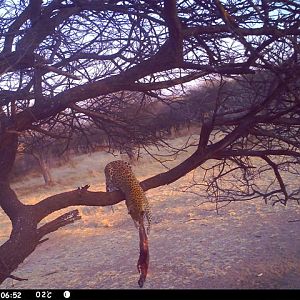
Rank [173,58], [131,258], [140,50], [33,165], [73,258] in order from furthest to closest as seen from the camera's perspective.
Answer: [33,165] → [73,258] → [131,258] → [140,50] → [173,58]

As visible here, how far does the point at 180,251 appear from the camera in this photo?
11.2 metres

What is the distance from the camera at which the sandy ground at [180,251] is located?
9070 millimetres

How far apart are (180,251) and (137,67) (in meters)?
8.05

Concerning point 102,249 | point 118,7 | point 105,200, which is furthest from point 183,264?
point 118,7

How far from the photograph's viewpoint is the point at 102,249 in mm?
12242

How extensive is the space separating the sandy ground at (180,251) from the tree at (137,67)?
13.6ft

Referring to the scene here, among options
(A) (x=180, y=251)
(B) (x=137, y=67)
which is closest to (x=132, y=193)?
(B) (x=137, y=67)

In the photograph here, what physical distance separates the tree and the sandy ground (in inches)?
164
